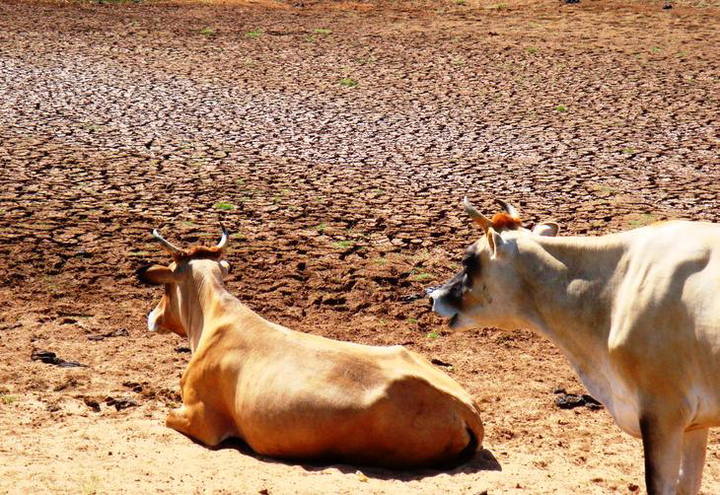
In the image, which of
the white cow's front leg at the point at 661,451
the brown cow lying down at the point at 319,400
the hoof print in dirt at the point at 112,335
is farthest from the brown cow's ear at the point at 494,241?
the hoof print in dirt at the point at 112,335

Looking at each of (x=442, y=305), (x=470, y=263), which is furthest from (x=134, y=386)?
(x=470, y=263)

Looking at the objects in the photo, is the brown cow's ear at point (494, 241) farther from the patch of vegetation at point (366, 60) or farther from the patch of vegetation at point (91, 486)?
the patch of vegetation at point (366, 60)

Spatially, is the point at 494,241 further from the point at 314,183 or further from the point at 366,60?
the point at 366,60

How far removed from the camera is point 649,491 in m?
6.70

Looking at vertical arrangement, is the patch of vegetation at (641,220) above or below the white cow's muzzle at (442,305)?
below

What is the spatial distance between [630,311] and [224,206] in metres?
7.23

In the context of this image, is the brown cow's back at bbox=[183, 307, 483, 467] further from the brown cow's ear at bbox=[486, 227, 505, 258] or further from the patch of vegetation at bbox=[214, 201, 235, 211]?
the patch of vegetation at bbox=[214, 201, 235, 211]

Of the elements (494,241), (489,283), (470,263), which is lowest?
(489,283)

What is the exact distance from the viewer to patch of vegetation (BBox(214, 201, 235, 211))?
43.7 feet

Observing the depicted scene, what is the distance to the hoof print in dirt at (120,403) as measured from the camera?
8.83 metres

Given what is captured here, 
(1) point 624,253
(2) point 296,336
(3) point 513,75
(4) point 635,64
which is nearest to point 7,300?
(2) point 296,336

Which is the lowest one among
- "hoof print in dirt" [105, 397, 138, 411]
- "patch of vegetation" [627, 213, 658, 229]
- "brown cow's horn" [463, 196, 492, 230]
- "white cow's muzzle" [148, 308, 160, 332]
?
"hoof print in dirt" [105, 397, 138, 411]

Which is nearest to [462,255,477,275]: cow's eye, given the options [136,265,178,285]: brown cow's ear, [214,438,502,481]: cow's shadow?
[214,438,502,481]: cow's shadow

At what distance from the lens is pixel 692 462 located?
7.24m
